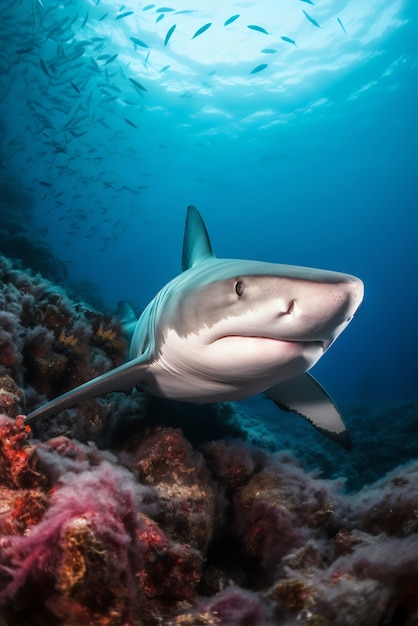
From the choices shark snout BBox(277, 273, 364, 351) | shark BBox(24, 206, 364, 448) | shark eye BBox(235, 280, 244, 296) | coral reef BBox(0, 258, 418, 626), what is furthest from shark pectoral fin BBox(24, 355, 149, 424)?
shark snout BBox(277, 273, 364, 351)

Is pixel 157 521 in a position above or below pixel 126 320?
below

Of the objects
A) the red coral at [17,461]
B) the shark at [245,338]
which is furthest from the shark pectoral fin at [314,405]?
the red coral at [17,461]

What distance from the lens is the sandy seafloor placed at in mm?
1522

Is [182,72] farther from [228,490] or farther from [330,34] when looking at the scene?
[228,490]

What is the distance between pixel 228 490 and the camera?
343 centimetres

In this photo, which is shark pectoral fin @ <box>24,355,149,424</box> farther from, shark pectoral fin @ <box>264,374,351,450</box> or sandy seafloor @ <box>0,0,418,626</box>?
shark pectoral fin @ <box>264,374,351,450</box>

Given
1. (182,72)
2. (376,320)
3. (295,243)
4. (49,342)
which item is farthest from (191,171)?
(376,320)

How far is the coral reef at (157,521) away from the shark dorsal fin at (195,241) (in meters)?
1.66

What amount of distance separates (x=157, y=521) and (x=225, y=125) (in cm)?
5455

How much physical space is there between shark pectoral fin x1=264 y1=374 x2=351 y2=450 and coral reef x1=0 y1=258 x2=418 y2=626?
1.83ft

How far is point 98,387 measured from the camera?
9.18 feet

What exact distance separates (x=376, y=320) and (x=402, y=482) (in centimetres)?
15837

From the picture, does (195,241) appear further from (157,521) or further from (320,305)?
(157,521)

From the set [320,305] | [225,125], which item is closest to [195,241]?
[320,305]
